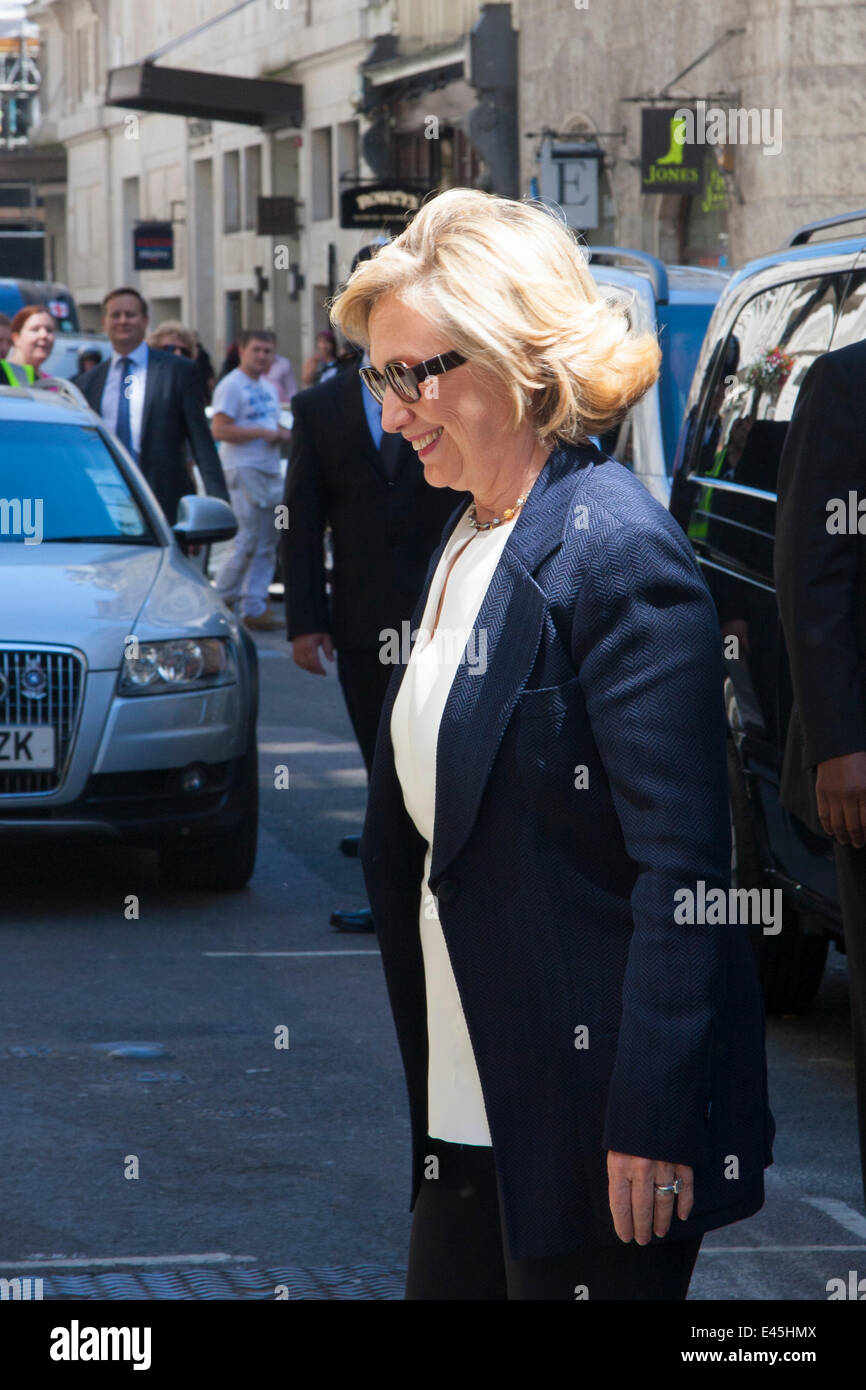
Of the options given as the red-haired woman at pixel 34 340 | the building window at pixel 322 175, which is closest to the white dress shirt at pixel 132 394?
the red-haired woman at pixel 34 340

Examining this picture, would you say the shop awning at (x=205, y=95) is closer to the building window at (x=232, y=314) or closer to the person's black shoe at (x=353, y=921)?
the building window at (x=232, y=314)

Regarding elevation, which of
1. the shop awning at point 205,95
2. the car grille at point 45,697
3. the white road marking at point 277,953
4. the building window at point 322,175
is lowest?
the white road marking at point 277,953

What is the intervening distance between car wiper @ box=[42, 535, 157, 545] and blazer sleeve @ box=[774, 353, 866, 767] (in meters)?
4.62

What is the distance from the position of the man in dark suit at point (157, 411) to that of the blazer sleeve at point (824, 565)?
7.21 meters

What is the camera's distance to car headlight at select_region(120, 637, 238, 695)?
7.42 metres

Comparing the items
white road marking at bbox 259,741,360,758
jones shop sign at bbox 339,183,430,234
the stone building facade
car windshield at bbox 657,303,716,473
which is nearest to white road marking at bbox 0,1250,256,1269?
car windshield at bbox 657,303,716,473

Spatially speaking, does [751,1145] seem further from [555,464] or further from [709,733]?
[555,464]

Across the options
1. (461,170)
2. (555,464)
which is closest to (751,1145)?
(555,464)

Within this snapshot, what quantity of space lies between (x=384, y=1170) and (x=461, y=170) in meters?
30.2

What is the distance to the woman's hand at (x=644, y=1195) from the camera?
2.48m

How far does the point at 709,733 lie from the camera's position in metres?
2.53

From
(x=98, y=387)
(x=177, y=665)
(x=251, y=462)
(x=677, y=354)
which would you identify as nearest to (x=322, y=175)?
(x=251, y=462)

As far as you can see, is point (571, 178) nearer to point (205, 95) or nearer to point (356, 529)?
point (205, 95)

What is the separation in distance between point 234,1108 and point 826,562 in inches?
85.8
